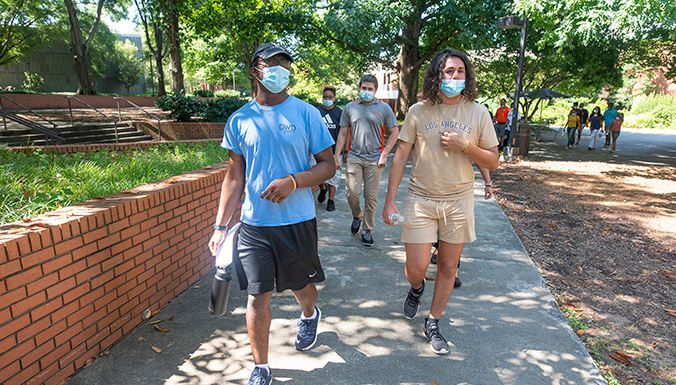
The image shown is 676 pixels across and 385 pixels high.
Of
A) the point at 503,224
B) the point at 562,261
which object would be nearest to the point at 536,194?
the point at 503,224

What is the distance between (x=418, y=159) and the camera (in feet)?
10.1

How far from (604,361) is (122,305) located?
11.3 feet

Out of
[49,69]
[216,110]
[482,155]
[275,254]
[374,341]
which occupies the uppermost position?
[49,69]

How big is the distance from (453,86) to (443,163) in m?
0.52

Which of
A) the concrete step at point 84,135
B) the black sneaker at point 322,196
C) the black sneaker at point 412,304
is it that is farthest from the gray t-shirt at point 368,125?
the concrete step at point 84,135

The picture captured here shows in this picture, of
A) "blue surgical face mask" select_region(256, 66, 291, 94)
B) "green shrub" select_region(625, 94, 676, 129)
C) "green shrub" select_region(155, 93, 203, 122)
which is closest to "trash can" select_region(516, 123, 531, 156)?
"green shrub" select_region(155, 93, 203, 122)

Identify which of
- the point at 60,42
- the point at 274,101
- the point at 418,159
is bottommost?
the point at 418,159

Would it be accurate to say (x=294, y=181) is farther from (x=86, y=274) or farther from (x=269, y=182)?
(x=86, y=274)

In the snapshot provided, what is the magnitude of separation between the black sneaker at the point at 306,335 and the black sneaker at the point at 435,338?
819 millimetres

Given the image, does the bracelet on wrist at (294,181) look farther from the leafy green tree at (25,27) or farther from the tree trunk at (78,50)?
the leafy green tree at (25,27)

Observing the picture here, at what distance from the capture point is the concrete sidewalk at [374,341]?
2781 millimetres

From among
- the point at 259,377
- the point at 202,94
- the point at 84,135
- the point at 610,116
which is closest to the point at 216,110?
the point at 84,135

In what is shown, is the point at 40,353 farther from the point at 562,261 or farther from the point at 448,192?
the point at 562,261

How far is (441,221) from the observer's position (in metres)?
3.04
